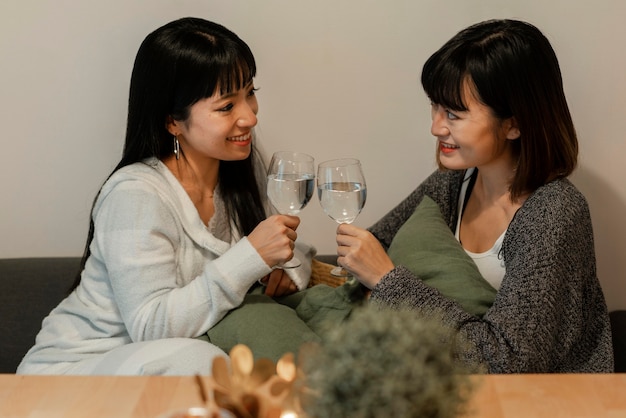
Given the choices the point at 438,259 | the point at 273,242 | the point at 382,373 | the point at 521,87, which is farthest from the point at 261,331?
the point at 382,373

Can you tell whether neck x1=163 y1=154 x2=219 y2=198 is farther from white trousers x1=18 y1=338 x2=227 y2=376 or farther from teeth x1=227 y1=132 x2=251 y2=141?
white trousers x1=18 y1=338 x2=227 y2=376

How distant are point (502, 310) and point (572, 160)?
16.1 inches

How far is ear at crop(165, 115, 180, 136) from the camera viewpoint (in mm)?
2100

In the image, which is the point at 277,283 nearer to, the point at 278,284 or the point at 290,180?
the point at 278,284

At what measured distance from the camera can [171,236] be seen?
200cm

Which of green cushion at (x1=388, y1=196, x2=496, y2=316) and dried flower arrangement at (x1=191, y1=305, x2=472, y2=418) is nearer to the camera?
dried flower arrangement at (x1=191, y1=305, x2=472, y2=418)

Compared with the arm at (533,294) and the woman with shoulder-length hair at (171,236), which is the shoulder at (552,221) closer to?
the arm at (533,294)

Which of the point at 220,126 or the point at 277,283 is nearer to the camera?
the point at 220,126

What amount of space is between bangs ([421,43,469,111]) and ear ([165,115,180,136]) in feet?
2.00

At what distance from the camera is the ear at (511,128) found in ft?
6.51

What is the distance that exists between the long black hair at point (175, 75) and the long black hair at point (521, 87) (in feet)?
1.57

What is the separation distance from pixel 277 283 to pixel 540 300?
2.30ft

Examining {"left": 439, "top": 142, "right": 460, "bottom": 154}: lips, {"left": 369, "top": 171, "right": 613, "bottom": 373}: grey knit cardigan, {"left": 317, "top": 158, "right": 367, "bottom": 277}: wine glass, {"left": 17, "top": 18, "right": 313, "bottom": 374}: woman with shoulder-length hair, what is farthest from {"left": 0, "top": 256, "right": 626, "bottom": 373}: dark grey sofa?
{"left": 317, "top": 158, "right": 367, "bottom": 277}: wine glass

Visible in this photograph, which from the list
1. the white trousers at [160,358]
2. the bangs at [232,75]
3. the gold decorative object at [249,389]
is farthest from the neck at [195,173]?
the gold decorative object at [249,389]
